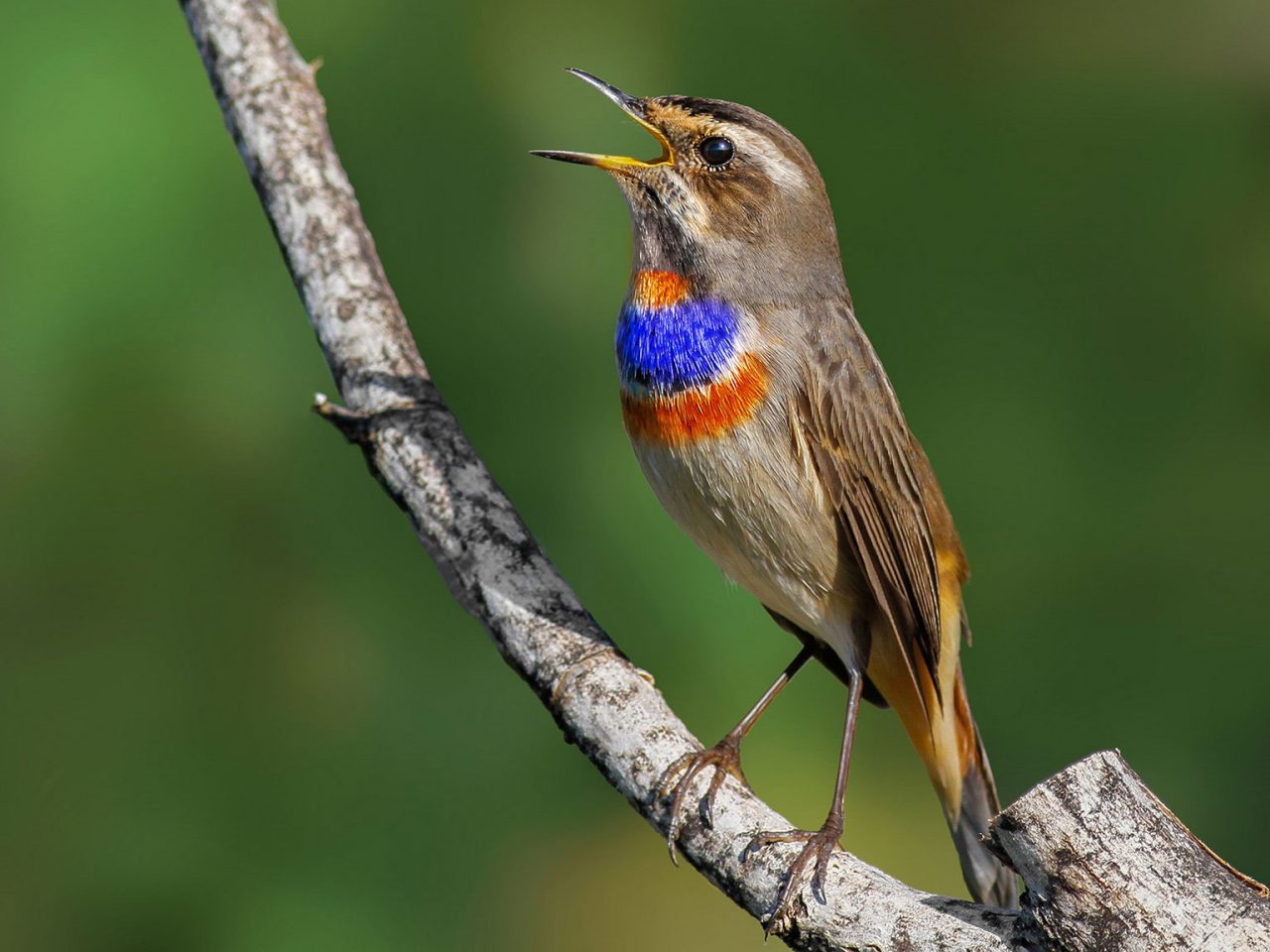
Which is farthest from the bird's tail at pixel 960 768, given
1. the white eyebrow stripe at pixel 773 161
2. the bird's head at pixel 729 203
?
the white eyebrow stripe at pixel 773 161

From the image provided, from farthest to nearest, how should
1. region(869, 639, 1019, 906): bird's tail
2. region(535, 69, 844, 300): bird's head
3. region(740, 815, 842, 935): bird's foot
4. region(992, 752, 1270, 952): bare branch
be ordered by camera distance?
region(869, 639, 1019, 906): bird's tail, region(535, 69, 844, 300): bird's head, region(740, 815, 842, 935): bird's foot, region(992, 752, 1270, 952): bare branch

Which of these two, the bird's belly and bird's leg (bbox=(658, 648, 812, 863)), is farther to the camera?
the bird's belly

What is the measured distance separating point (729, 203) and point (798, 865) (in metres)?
1.09

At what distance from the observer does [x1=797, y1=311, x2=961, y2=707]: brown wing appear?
2209mm

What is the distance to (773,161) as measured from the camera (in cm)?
230

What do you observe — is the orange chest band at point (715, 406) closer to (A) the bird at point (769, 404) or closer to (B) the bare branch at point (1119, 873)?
(A) the bird at point (769, 404)

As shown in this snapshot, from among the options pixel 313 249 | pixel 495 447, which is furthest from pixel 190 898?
pixel 313 249

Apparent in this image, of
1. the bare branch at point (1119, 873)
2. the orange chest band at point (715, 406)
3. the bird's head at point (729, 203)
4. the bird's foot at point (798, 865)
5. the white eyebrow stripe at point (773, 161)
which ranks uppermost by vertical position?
the white eyebrow stripe at point (773, 161)

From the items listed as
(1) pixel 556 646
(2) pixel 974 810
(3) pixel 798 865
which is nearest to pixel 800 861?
(3) pixel 798 865

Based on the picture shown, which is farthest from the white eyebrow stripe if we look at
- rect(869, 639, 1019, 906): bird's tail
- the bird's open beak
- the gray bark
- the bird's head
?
rect(869, 639, 1019, 906): bird's tail

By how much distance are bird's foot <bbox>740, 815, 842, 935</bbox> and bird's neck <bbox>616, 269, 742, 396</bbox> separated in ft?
2.34

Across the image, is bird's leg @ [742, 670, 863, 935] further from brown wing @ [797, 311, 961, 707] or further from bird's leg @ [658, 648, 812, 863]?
brown wing @ [797, 311, 961, 707]

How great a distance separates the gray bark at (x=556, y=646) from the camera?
1.50m

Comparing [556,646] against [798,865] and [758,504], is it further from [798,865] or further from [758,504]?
[798,865]
